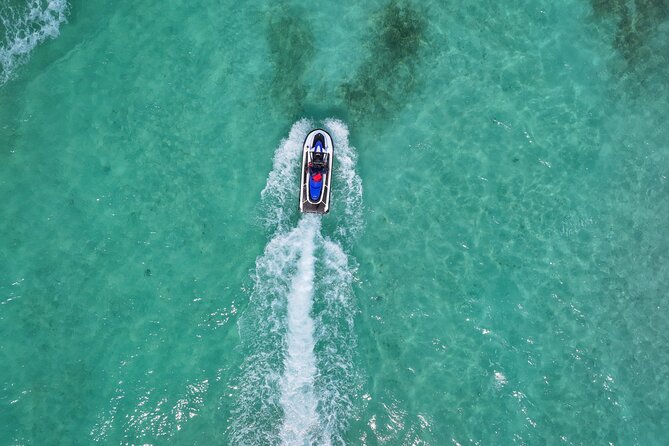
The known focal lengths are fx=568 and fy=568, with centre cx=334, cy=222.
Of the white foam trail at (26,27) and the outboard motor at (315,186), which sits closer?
the outboard motor at (315,186)

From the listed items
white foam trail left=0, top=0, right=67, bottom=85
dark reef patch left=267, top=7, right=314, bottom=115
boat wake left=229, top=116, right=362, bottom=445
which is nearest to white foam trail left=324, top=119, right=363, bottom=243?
boat wake left=229, top=116, right=362, bottom=445

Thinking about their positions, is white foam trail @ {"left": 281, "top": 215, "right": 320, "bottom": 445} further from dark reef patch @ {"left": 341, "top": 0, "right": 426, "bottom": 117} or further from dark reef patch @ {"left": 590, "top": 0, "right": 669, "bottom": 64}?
dark reef patch @ {"left": 590, "top": 0, "right": 669, "bottom": 64}

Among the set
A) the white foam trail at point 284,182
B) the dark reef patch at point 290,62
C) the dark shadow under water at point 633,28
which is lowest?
the white foam trail at point 284,182

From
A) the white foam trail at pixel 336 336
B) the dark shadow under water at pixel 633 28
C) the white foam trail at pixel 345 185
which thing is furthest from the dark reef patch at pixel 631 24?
the white foam trail at pixel 336 336

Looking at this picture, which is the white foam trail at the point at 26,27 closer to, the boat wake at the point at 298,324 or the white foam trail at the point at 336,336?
the boat wake at the point at 298,324

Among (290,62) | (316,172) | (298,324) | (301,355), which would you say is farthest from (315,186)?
(301,355)

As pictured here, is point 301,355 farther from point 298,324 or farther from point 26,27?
point 26,27
